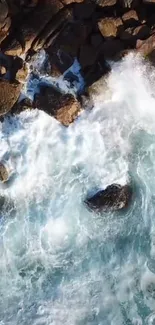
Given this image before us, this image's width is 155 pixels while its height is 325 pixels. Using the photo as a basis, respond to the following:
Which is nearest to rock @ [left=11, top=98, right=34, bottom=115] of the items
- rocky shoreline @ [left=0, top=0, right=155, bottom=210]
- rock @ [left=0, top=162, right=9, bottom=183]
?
rocky shoreline @ [left=0, top=0, right=155, bottom=210]

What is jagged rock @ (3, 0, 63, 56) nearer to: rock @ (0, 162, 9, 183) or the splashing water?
the splashing water

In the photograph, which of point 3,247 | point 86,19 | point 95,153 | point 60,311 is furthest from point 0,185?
point 86,19

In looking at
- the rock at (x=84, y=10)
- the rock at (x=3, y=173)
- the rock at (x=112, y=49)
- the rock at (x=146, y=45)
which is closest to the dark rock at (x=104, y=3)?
the rock at (x=84, y=10)

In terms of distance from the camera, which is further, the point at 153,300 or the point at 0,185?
the point at 0,185

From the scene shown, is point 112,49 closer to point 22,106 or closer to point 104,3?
point 104,3

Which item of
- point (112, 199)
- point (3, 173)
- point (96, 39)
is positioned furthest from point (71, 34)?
point (112, 199)

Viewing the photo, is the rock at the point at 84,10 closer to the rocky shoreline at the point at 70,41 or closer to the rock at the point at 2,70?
the rocky shoreline at the point at 70,41

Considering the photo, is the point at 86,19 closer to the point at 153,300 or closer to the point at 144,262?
the point at 144,262
